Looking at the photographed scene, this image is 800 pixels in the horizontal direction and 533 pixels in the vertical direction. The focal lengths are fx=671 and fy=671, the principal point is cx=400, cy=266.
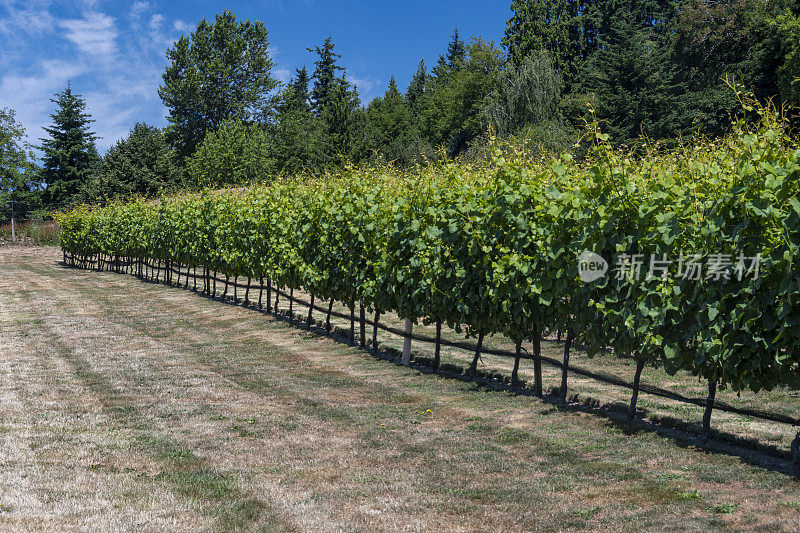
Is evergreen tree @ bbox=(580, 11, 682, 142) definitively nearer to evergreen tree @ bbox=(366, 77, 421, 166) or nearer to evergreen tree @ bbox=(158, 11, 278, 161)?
Result: evergreen tree @ bbox=(366, 77, 421, 166)

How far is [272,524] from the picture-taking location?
18.2 ft

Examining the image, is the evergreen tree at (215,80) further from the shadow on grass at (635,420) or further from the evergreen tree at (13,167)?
the shadow on grass at (635,420)

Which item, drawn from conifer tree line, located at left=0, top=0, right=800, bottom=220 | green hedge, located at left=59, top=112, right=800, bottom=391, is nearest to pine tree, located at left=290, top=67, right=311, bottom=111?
conifer tree line, located at left=0, top=0, right=800, bottom=220

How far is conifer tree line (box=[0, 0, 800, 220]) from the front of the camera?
120ft

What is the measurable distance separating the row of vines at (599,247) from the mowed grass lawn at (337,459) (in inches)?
47.9

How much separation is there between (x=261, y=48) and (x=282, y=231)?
69.1 metres

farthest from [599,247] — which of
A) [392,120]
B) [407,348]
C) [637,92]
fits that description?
[392,120]

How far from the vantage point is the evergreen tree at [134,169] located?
6031 cm

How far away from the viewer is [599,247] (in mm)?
8812

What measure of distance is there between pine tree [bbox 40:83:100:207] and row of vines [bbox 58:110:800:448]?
6658 centimetres

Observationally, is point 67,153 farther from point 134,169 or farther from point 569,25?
point 569,25

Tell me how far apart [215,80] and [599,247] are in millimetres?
77315

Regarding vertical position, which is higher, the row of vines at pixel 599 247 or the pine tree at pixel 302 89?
the pine tree at pixel 302 89

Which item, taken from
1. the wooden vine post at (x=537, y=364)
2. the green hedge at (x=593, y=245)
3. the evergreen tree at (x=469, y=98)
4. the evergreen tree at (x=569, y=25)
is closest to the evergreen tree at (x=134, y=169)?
the evergreen tree at (x=469, y=98)
